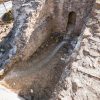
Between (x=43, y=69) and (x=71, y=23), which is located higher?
(x=71, y=23)

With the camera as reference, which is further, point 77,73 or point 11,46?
point 11,46

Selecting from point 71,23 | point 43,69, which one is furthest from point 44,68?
point 71,23

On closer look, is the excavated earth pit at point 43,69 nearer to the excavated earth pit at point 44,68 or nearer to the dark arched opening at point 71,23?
the excavated earth pit at point 44,68

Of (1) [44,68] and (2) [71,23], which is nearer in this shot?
(1) [44,68]

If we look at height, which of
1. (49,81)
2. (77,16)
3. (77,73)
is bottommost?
(49,81)

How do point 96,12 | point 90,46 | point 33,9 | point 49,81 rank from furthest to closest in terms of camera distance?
1. point 33,9
2. point 49,81
3. point 96,12
4. point 90,46

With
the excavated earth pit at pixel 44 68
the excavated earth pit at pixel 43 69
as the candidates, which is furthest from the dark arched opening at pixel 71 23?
the excavated earth pit at pixel 43 69

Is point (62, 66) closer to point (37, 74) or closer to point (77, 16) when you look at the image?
point (37, 74)

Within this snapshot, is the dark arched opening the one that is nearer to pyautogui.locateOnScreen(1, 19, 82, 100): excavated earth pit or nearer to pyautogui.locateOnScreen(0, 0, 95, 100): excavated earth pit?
pyautogui.locateOnScreen(0, 0, 95, 100): excavated earth pit

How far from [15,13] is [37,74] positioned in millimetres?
4575

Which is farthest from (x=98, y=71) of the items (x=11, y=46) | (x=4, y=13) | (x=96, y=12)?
(x=4, y=13)

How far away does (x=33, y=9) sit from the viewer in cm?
1575

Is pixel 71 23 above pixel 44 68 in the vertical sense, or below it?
above

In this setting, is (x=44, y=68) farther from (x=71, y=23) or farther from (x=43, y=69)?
(x=71, y=23)
